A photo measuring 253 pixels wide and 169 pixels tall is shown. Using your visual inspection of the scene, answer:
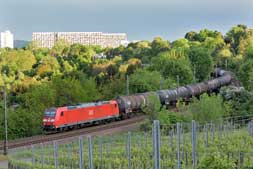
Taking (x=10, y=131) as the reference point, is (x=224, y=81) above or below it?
above

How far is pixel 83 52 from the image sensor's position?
4397 inches

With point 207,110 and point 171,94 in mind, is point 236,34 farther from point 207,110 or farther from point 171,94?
point 207,110

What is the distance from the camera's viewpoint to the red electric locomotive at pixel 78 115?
146 ft

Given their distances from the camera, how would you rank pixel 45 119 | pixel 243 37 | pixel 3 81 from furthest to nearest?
pixel 243 37 → pixel 3 81 → pixel 45 119

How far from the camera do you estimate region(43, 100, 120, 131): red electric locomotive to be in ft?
146

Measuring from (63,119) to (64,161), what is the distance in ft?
74.5


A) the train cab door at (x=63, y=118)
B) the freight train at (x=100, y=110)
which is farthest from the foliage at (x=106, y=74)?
the train cab door at (x=63, y=118)

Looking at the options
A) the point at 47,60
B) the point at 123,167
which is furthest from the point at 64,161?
the point at 47,60

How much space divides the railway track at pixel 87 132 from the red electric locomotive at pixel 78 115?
0.76m

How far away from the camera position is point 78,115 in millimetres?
46875

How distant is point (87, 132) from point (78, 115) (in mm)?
2670

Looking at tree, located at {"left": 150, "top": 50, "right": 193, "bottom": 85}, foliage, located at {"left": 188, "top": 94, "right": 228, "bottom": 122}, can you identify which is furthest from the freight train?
tree, located at {"left": 150, "top": 50, "right": 193, "bottom": 85}

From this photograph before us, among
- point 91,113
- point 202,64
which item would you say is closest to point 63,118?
point 91,113

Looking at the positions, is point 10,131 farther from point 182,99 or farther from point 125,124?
point 182,99
